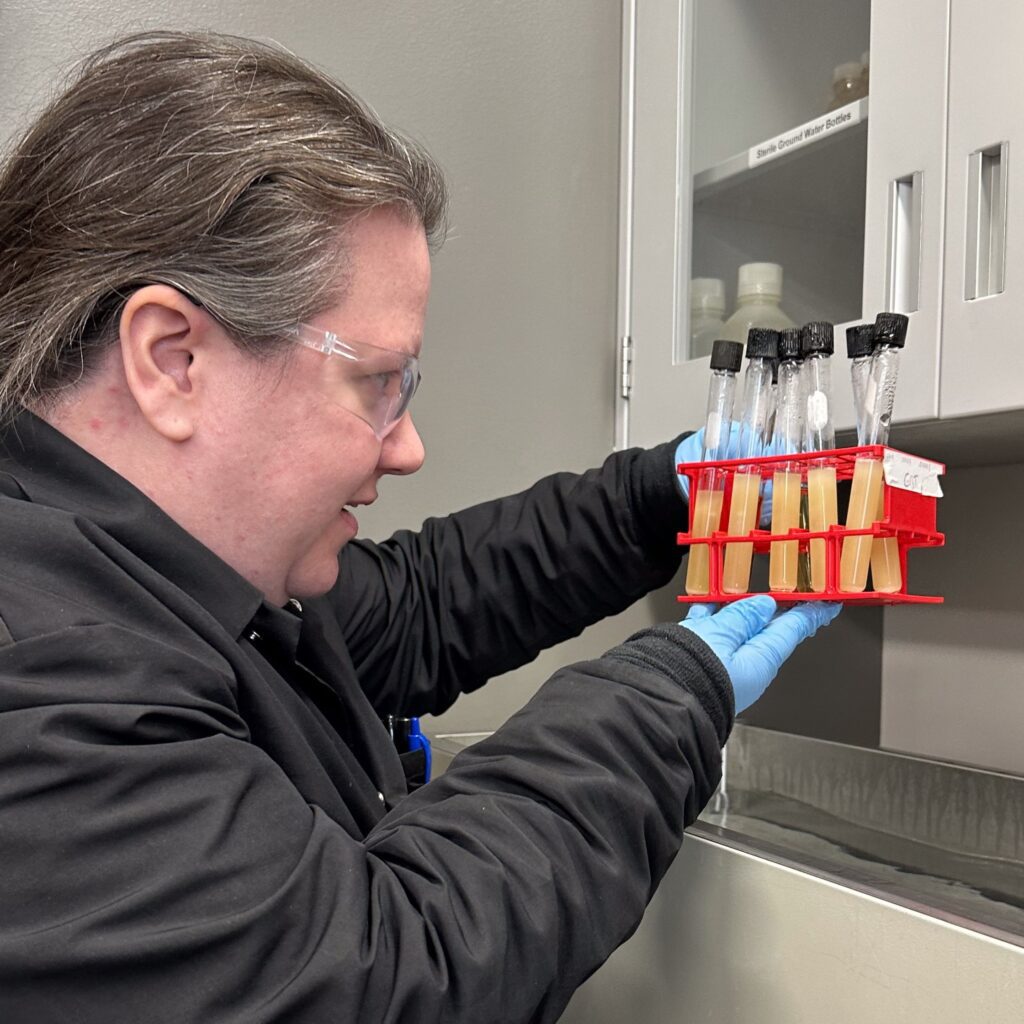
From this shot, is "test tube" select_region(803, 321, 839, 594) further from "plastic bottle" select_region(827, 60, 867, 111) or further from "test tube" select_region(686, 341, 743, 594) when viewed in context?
"plastic bottle" select_region(827, 60, 867, 111)

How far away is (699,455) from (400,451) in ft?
→ 1.21

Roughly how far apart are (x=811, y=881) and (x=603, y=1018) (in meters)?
0.32

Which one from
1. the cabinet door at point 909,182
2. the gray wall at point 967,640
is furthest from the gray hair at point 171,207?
the gray wall at point 967,640

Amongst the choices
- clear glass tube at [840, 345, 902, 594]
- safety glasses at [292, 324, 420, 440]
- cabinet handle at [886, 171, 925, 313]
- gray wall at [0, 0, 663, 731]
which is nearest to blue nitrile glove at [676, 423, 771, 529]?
clear glass tube at [840, 345, 902, 594]

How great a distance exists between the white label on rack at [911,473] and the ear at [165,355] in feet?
1.75

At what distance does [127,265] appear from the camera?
714mm

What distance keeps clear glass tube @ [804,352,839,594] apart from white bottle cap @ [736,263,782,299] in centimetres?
30

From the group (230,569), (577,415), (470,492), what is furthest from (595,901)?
(577,415)

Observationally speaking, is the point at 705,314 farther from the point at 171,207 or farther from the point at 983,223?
the point at 171,207

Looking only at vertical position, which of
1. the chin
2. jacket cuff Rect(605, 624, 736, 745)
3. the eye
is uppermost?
the eye

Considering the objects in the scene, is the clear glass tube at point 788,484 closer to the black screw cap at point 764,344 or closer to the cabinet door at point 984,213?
the black screw cap at point 764,344

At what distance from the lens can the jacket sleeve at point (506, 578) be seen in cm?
111

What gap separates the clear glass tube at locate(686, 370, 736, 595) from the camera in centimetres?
96

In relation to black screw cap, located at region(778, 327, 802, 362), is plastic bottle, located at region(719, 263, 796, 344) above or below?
above
